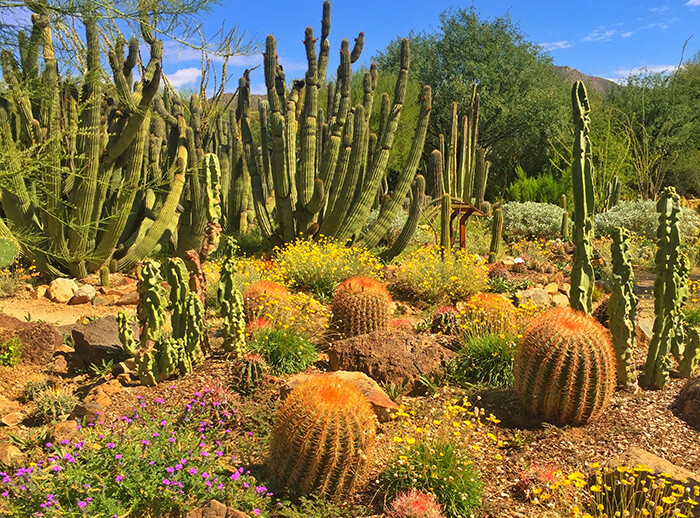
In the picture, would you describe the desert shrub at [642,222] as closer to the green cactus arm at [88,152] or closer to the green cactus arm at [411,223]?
the green cactus arm at [411,223]

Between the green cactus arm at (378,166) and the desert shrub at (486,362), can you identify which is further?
the green cactus arm at (378,166)

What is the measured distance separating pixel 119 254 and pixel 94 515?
775 centimetres

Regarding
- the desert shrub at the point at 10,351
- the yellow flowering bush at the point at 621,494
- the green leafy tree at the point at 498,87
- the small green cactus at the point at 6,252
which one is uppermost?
the green leafy tree at the point at 498,87

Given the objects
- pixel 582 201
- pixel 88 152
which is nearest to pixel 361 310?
pixel 582 201

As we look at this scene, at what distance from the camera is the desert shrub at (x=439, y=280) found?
8289 millimetres

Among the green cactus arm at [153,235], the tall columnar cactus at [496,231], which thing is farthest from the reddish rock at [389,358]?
the tall columnar cactus at [496,231]

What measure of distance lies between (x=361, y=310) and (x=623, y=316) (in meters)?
2.50

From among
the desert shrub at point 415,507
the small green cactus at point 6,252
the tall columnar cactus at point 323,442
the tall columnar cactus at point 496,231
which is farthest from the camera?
the tall columnar cactus at point 496,231

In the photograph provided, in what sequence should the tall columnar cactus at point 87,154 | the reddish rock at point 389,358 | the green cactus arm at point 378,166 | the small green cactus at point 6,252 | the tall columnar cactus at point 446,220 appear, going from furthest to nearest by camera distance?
the green cactus arm at point 378,166 < the tall columnar cactus at point 446,220 < the tall columnar cactus at point 87,154 < the small green cactus at point 6,252 < the reddish rock at point 389,358

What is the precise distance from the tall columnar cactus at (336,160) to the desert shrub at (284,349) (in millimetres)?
4699

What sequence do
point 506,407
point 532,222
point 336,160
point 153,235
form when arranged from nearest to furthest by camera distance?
point 506,407, point 153,235, point 336,160, point 532,222

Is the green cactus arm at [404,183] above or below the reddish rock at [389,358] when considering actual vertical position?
above

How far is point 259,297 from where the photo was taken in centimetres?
634

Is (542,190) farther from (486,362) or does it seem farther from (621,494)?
(621,494)
